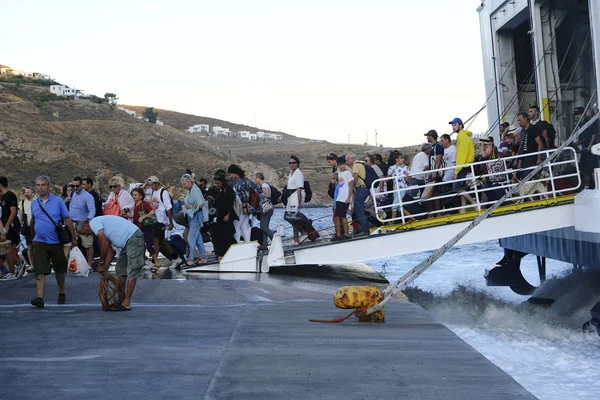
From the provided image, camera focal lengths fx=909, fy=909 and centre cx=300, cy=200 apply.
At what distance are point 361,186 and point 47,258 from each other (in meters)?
5.92

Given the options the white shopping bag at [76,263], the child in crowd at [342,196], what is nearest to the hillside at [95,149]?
the child in crowd at [342,196]

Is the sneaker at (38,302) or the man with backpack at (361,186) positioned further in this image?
the man with backpack at (361,186)

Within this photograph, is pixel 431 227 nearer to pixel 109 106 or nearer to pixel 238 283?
pixel 238 283

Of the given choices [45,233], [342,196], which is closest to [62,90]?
[342,196]

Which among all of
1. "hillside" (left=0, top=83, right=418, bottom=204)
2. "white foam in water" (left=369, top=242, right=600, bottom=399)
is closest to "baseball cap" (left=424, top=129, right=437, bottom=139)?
"white foam in water" (left=369, top=242, right=600, bottom=399)

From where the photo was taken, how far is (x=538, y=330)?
1346cm

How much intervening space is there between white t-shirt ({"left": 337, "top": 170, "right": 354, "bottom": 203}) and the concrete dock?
3398mm

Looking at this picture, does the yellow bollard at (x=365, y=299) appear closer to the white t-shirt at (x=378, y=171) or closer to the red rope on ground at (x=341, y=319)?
the red rope on ground at (x=341, y=319)

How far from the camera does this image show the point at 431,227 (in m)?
13.0

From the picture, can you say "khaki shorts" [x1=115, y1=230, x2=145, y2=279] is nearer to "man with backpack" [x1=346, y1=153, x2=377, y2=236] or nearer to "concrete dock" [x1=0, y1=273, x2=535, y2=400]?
"concrete dock" [x1=0, y1=273, x2=535, y2=400]

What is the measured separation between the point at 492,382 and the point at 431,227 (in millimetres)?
6447

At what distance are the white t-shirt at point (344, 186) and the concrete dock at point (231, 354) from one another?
340 cm

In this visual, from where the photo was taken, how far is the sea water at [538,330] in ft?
32.2

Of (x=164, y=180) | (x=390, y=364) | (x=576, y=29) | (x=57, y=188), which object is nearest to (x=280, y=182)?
(x=164, y=180)
